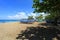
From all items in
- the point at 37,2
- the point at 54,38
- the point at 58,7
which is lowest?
the point at 54,38

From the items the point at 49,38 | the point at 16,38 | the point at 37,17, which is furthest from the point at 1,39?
the point at 37,17

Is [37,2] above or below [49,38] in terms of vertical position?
above

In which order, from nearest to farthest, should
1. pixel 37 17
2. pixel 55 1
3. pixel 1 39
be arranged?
pixel 1 39
pixel 55 1
pixel 37 17

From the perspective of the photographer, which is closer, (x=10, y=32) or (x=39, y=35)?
(x=39, y=35)

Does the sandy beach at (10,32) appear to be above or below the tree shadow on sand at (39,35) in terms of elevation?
above

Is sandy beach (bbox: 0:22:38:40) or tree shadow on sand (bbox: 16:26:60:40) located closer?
tree shadow on sand (bbox: 16:26:60:40)

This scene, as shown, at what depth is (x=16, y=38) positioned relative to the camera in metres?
10.0

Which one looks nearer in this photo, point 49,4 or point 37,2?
point 49,4

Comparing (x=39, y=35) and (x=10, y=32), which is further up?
(x=10, y=32)

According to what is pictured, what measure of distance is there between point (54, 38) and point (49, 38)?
0.40 meters

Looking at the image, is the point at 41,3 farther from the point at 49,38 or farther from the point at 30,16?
the point at 30,16

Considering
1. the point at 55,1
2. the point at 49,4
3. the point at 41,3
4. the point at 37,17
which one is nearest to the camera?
the point at 55,1

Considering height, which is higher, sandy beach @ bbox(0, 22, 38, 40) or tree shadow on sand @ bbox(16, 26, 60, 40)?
sandy beach @ bbox(0, 22, 38, 40)

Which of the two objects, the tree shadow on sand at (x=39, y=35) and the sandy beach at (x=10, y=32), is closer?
the tree shadow on sand at (x=39, y=35)
